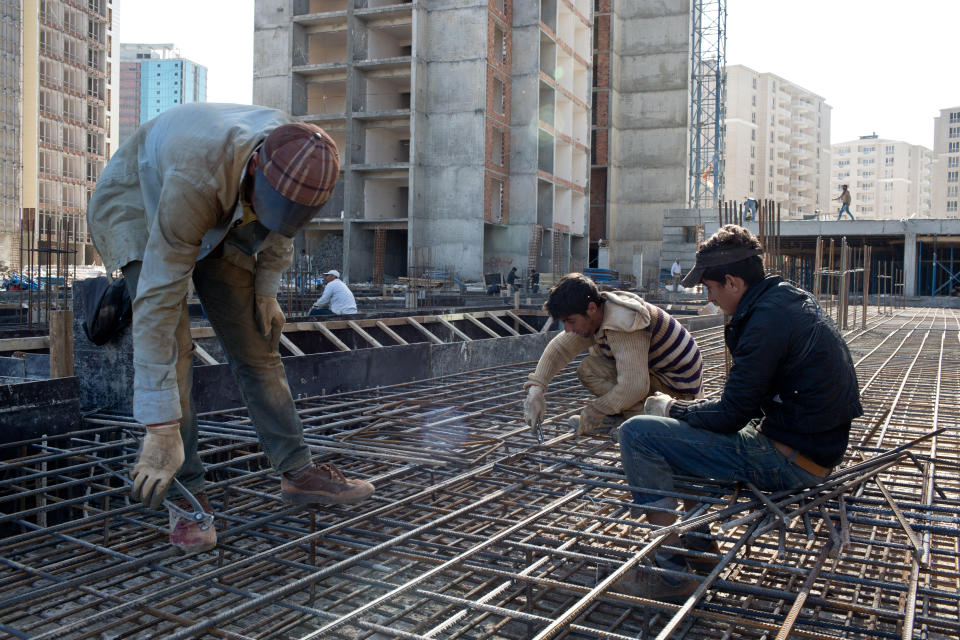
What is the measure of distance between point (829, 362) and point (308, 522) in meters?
2.17

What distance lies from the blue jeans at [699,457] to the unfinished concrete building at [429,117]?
26.3 meters

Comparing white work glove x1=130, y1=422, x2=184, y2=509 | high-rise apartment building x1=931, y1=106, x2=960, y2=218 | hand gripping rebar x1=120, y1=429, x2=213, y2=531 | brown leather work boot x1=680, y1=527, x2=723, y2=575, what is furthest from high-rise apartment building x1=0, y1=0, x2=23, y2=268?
high-rise apartment building x1=931, y1=106, x2=960, y2=218

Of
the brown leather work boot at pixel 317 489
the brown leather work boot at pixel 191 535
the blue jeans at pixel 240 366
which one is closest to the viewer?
the brown leather work boot at pixel 191 535

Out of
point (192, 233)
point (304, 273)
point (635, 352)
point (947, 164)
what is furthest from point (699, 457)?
point (947, 164)

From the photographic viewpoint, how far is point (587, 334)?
12.7 ft

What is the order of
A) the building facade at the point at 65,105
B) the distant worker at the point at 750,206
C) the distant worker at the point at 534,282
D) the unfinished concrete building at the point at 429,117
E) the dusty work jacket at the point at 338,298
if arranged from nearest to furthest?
the dusty work jacket at the point at 338,298 < the distant worker at the point at 750,206 < the distant worker at the point at 534,282 < the unfinished concrete building at the point at 429,117 < the building facade at the point at 65,105

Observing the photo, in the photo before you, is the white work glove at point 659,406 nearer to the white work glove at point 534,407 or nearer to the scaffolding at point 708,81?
the white work glove at point 534,407

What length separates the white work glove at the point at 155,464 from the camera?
2602 mm

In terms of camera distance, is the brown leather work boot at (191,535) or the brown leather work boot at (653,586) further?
the brown leather work boot at (191,535)

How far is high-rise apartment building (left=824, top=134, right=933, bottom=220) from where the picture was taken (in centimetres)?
11831

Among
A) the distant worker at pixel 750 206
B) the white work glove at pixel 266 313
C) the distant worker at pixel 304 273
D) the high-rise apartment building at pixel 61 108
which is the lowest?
the white work glove at pixel 266 313

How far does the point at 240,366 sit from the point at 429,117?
28183mm

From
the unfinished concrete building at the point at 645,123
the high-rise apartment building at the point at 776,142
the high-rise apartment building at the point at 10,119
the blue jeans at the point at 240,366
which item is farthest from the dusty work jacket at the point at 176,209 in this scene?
the high-rise apartment building at the point at 776,142

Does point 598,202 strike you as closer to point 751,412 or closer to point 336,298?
point 336,298
